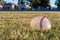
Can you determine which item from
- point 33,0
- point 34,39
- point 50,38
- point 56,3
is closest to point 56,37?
point 50,38

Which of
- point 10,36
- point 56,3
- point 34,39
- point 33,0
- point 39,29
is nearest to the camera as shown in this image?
point 34,39

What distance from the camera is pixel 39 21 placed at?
808 cm

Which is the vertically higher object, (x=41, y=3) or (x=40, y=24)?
(x=40, y=24)

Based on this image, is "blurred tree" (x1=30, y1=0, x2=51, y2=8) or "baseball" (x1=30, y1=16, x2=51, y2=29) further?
"blurred tree" (x1=30, y1=0, x2=51, y2=8)

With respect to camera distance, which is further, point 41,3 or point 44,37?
point 41,3

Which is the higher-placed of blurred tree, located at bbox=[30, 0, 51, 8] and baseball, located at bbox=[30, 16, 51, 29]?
baseball, located at bbox=[30, 16, 51, 29]

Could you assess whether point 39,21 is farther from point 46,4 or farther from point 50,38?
point 46,4

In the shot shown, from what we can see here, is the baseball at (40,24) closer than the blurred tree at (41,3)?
Yes

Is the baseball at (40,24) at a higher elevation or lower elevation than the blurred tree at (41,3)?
higher

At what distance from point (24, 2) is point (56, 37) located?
81082 mm

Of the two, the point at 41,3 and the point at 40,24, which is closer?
the point at 40,24

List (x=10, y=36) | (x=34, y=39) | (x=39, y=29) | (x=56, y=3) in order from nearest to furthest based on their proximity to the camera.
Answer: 1. (x=34, y=39)
2. (x=10, y=36)
3. (x=39, y=29)
4. (x=56, y=3)

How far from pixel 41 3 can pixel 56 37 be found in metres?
69.0

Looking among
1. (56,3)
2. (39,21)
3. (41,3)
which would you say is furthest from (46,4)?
(39,21)
